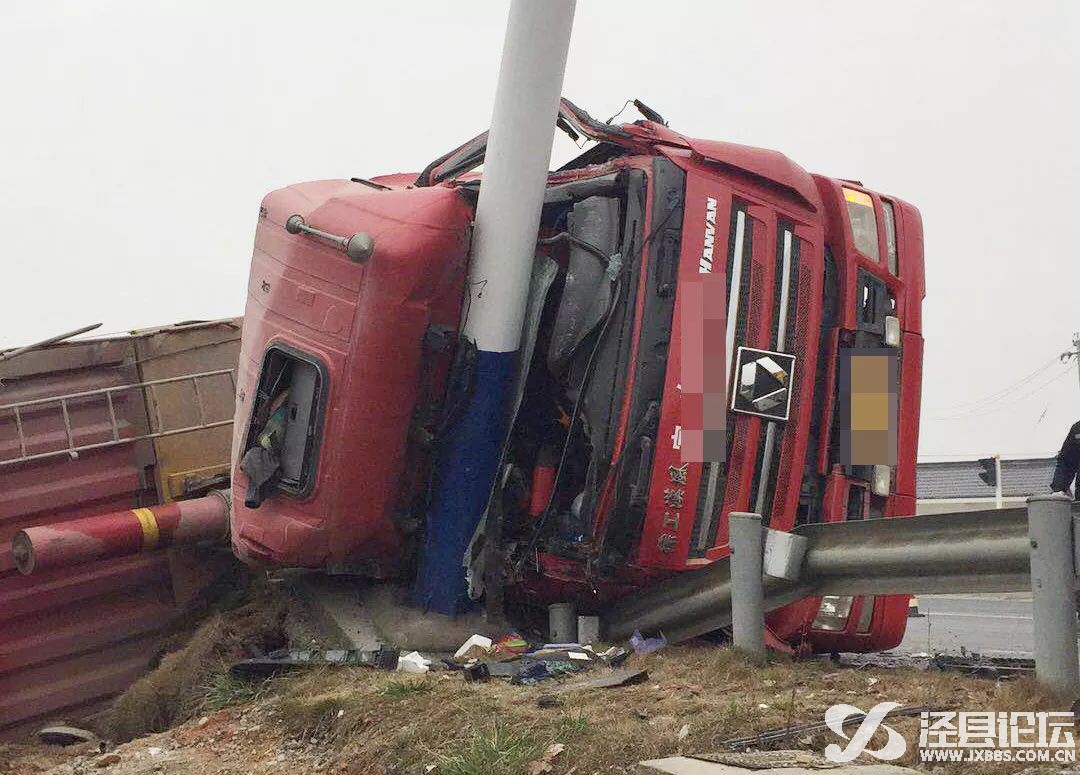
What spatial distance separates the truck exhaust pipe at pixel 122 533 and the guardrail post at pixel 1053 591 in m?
4.42

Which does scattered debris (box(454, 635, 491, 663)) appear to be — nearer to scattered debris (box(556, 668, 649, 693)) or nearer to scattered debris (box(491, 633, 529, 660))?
scattered debris (box(491, 633, 529, 660))

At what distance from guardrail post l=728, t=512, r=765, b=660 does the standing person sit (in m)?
3.88

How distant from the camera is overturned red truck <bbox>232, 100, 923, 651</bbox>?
19.1 ft

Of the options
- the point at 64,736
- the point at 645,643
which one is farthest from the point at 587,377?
the point at 64,736

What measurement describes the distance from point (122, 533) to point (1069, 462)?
5.24 m

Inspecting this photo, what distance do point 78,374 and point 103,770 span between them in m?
3.10

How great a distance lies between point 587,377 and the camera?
5922mm

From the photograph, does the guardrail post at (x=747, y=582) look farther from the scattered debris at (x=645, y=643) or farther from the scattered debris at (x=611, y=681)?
the scattered debris at (x=645, y=643)

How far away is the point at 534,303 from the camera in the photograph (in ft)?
20.3

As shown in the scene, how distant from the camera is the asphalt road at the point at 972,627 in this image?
29.7 feet

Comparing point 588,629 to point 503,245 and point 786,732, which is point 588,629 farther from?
point 786,732

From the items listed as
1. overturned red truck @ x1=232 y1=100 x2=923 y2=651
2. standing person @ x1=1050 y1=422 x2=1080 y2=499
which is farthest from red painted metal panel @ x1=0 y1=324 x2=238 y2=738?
standing person @ x1=1050 y1=422 x2=1080 y2=499

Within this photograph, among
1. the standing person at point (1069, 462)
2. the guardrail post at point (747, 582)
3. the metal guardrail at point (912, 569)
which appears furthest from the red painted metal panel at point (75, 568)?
the standing person at point (1069, 462)

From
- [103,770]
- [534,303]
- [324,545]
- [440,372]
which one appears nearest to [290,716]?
[103,770]
